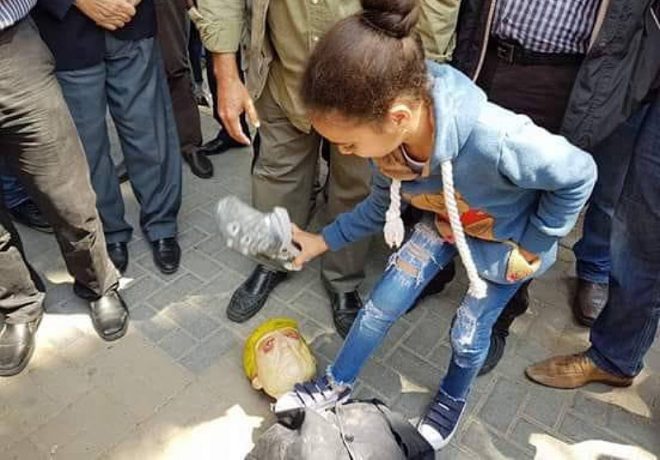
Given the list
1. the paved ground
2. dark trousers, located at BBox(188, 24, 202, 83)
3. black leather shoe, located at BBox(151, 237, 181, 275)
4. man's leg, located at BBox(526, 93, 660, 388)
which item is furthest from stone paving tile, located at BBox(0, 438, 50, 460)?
dark trousers, located at BBox(188, 24, 202, 83)

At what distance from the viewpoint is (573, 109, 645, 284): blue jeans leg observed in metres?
2.19

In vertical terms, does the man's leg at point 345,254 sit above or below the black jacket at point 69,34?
below

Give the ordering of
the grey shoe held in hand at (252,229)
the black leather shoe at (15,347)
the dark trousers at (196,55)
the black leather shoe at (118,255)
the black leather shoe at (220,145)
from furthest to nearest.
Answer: the dark trousers at (196,55)
the black leather shoe at (220,145)
the black leather shoe at (118,255)
the black leather shoe at (15,347)
the grey shoe held in hand at (252,229)

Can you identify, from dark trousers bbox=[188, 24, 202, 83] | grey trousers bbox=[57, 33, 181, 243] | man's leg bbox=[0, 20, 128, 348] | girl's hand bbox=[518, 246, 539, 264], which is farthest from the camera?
dark trousers bbox=[188, 24, 202, 83]

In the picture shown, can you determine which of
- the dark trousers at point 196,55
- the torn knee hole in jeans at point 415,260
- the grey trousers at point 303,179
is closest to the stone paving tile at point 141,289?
the grey trousers at point 303,179

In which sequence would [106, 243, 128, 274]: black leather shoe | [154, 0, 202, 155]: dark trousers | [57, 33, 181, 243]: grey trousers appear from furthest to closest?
[154, 0, 202, 155]: dark trousers
[106, 243, 128, 274]: black leather shoe
[57, 33, 181, 243]: grey trousers

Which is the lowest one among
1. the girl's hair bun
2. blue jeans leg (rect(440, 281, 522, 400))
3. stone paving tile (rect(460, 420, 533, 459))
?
stone paving tile (rect(460, 420, 533, 459))

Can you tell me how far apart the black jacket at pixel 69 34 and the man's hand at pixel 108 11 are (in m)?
0.04

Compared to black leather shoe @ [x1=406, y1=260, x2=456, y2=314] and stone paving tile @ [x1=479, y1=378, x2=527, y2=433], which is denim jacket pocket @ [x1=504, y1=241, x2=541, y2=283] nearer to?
stone paving tile @ [x1=479, y1=378, x2=527, y2=433]

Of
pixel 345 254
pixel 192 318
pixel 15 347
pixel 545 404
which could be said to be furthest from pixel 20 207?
pixel 545 404

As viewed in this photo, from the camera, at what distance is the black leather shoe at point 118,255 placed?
2707 millimetres

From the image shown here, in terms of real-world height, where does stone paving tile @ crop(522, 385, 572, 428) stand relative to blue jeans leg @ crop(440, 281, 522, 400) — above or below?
below

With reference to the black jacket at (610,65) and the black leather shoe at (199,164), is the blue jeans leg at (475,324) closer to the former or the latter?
the black jacket at (610,65)

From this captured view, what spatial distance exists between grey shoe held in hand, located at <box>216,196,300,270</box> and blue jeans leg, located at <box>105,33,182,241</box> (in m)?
1.09
